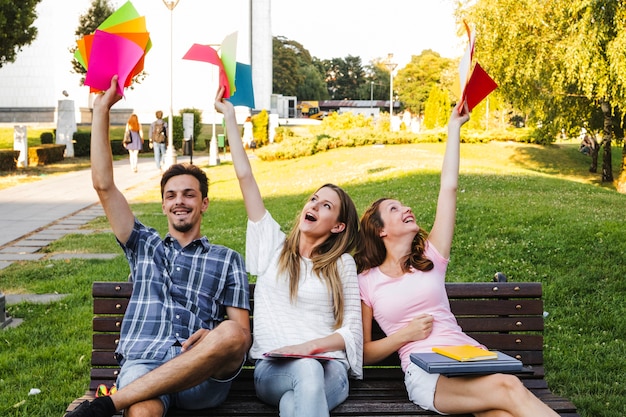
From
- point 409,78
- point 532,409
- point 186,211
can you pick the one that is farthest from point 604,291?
point 409,78

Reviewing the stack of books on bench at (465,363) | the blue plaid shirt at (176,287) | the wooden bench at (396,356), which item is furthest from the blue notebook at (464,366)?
the blue plaid shirt at (176,287)

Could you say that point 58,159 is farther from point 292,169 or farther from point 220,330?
point 220,330

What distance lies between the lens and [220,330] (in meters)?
3.20

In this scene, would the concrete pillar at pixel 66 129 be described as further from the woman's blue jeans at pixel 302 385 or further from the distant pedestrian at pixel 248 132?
the woman's blue jeans at pixel 302 385

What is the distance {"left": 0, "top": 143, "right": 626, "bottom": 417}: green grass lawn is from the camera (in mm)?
4902

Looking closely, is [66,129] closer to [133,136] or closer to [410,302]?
[133,136]

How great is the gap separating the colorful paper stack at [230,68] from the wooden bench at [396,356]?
3.29 ft

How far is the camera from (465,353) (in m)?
3.29

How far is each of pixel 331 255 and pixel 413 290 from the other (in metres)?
0.45

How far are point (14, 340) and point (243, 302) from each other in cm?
290

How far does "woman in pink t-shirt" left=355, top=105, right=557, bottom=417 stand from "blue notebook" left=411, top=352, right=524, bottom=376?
0.08m

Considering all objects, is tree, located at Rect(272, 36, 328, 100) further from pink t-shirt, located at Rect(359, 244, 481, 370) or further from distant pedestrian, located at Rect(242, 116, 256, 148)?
pink t-shirt, located at Rect(359, 244, 481, 370)

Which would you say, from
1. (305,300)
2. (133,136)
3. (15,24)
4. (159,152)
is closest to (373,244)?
(305,300)

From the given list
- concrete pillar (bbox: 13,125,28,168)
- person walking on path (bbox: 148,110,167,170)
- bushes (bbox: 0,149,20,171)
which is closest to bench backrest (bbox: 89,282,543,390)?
person walking on path (bbox: 148,110,167,170)
